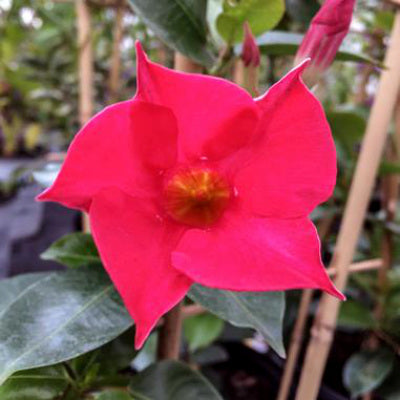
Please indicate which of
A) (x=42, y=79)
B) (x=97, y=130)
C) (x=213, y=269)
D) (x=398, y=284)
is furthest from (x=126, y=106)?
(x=42, y=79)

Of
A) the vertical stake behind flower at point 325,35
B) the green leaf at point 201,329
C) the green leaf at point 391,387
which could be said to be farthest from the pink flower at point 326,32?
the green leaf at point 391,387

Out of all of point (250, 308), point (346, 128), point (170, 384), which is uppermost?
point (346, 128)

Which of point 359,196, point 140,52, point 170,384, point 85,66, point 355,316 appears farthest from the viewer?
point 355,316

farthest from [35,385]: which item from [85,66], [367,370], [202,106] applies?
[367,370]

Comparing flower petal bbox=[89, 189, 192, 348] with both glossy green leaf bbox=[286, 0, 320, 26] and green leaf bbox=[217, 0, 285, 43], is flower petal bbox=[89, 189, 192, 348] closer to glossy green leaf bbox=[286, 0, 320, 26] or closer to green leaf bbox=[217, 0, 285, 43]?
green leaf bbox=[217, 0, 285, 43]

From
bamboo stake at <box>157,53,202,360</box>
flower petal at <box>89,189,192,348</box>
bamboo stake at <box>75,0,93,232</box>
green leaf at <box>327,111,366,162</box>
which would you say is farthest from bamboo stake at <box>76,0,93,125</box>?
flower petal at <box>89,189,192,348</box>

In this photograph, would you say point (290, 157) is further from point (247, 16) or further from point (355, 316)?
point (355, 316)
